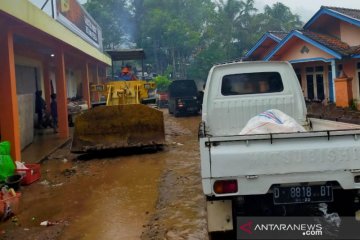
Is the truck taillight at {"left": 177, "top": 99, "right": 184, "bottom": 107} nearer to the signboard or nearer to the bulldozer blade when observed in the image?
the signboard

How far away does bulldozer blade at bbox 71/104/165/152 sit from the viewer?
1045cm

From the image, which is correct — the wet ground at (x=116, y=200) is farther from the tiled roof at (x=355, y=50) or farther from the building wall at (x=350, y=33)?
the building wall at (x=350, y=33)

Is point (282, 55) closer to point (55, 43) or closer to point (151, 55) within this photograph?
point (55, 43)

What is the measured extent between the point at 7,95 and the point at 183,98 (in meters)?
14.5

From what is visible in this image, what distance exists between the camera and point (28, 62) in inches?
636

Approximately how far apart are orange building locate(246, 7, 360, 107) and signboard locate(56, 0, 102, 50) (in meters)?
9.76

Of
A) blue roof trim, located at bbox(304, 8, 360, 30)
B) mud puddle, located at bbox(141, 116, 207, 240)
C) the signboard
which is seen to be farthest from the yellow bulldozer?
blue roof trim, located at bbox(304, 8, 360, 30)

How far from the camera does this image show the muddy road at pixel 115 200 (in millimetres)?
5289

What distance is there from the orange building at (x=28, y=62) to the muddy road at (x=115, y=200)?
1698mm

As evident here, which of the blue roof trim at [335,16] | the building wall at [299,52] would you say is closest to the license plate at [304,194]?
the blue roof trim at [335,16]

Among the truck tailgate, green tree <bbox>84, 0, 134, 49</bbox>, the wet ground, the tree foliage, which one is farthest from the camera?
green tree <bbox>84, 0, 134, 49</bbox>

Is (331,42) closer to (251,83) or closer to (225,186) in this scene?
(251,83)

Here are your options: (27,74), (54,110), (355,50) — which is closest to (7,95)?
(27,74)

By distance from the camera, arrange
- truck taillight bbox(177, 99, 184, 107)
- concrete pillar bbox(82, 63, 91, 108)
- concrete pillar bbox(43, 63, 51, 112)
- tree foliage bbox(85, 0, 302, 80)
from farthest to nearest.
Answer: tree foliage bbox(85, 0, 302, 80) → truck taillight bbox(177, 99, 184, 107) → concrete pillar bbox(82, 63, 91, 108) → concrete pillar bbox(43, 63, 51, 112)
